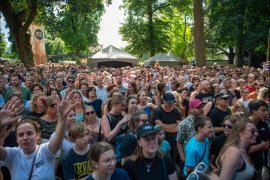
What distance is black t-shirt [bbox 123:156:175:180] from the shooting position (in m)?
3.60

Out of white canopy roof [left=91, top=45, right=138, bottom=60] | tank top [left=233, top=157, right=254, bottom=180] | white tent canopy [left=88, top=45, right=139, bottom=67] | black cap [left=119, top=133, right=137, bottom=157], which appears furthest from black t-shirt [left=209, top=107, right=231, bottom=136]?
white canopy roof [left=91, top=45, right=138, bottom=60]

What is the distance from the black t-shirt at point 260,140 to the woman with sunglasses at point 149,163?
1752 mm

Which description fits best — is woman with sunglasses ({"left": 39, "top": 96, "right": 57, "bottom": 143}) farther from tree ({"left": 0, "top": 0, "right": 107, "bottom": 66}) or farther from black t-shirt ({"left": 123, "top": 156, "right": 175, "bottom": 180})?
tree ({"left": 0, "top": 0, "right": 107, "bottom": 66})

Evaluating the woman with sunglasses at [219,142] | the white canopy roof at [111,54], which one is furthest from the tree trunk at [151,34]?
the woman with sunglasses at [219,142]

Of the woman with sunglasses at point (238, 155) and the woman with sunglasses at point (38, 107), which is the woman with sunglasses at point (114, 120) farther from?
the woman with sunglasses at point (238, 155)

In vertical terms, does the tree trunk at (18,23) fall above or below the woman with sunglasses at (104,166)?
above

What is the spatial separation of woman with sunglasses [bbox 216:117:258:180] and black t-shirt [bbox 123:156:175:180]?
1.85 ft

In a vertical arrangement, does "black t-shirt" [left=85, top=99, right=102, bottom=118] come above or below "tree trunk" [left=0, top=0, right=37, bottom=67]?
below

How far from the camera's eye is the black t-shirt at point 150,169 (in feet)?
11.8

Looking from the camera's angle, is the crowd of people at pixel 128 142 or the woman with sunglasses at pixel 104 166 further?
the crowd of people at pixel 128 142

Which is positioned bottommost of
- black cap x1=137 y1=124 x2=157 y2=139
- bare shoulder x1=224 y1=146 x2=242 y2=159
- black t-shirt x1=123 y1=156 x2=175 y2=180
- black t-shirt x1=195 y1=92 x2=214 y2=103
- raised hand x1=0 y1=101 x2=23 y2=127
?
black t-shirt x1=123 y1=156 x2=175 y2=180

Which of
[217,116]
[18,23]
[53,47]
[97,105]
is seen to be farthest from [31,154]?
[53,47]

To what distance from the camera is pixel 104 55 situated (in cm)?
3428

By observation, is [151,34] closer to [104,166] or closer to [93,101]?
[93,101]
